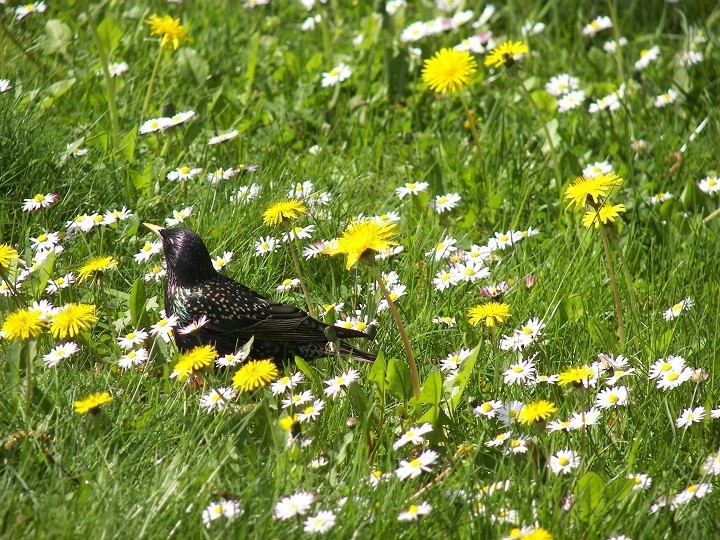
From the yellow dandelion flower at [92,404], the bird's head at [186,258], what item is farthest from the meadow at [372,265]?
the bird's head at [186,258]

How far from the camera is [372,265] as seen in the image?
3.01 m

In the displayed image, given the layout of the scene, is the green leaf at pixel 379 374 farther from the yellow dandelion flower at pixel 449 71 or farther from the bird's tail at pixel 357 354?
the yellow dandelion flower at pixel 449 71

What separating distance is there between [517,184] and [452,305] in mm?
1078

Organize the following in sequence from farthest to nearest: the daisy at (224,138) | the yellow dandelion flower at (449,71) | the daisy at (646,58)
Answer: the daisy at (646,58) < the daisy at (224,138) < the yellow dandelion flower at (449,71)

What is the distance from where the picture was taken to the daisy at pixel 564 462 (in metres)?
2.86

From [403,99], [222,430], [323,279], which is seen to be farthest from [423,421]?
[403,99]

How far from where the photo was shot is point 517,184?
4797 mm

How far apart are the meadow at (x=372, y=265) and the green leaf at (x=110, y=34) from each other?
0.6 inches

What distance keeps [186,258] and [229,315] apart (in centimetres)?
25

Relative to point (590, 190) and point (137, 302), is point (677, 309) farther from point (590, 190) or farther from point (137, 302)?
point (137, 302)

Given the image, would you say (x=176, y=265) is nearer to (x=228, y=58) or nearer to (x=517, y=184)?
(x=517, y=184)

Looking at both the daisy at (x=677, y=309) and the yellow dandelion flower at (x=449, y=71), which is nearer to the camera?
the daisy at (x=677, y=309)

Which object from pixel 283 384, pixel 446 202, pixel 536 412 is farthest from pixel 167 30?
pixel 536 412

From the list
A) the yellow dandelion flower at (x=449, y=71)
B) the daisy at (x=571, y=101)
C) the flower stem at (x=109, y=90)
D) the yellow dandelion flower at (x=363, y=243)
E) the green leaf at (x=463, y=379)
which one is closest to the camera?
the yellow dandelion flower at (x=363, y=243)
